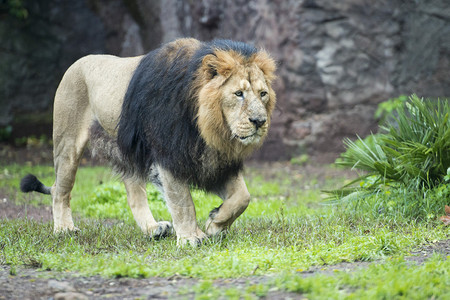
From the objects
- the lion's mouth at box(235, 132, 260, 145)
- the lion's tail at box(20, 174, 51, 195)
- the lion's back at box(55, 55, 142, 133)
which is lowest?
the lion's tail at box(20, 174, 51, 195)

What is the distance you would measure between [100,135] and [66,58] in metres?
7.71

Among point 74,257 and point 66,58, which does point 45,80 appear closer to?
point 66,58

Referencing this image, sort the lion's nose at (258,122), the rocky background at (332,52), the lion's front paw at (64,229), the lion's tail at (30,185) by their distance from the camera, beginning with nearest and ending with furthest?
the lion's nose at (258,122), the lion's front paw at (64,229), the lion's tail at (30,185), the rocky background at (332,52)

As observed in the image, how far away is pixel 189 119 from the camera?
4.77m

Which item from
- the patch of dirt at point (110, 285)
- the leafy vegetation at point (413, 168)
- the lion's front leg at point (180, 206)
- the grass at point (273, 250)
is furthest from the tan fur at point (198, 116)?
the leafy vegetation at point (413, 168)

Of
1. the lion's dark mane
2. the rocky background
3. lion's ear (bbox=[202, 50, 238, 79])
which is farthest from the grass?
the rocky background

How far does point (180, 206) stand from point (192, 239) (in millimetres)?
297

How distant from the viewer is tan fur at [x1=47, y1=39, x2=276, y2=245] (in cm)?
457

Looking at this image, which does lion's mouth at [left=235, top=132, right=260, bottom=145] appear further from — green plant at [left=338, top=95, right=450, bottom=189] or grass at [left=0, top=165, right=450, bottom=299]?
green plant at [left=338, top=95, right=450, bottom=189]

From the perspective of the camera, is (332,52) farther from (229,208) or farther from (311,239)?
(311,239)

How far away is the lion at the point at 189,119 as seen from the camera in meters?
4.59

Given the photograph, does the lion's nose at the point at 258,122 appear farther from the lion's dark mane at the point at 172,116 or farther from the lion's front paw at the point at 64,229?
the lion's front paw at the point at 64,229

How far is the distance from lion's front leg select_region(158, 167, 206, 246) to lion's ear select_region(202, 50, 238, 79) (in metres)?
0.90

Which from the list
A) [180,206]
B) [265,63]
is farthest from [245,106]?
[180,206]
